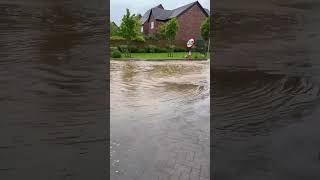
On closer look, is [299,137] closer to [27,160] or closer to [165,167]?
[27,160]

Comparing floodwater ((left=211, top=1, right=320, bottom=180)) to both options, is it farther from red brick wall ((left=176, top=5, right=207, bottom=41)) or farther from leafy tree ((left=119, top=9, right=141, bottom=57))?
red brick wall ((left=176, top=5, right=207, bottom=41))

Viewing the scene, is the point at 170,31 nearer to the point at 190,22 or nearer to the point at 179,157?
the point at 190,22

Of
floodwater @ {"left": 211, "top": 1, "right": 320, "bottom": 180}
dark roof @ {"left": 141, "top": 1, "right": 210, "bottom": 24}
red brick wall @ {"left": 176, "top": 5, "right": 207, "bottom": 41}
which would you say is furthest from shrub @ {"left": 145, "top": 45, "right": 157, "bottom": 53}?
floodwater @ {"left": 211, "top": 1, "right": 320, "bottom": 180}

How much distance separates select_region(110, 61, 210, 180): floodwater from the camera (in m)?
4.30

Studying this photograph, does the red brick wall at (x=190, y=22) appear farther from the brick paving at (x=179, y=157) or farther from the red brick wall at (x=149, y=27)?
the brick paving at (x=179, y=157)

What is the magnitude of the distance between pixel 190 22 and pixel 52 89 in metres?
51.9

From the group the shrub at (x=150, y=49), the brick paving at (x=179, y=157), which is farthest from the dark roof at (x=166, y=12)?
the brick paving at (x=179, y=157)

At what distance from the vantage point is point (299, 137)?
5.42 ft

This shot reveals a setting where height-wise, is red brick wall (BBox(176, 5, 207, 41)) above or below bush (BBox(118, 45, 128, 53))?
above

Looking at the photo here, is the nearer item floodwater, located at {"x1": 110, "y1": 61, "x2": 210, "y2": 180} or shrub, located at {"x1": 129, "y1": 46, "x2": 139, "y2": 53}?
floodwater, located at {"x1": 110, "y1": 61, "x2": 210, "y2": 180}

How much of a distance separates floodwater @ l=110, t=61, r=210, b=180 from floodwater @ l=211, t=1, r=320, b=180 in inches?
97.4

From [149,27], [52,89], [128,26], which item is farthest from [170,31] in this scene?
[52,89]

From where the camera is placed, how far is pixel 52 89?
4.69 ft

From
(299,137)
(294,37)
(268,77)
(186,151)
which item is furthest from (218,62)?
(186,151)
